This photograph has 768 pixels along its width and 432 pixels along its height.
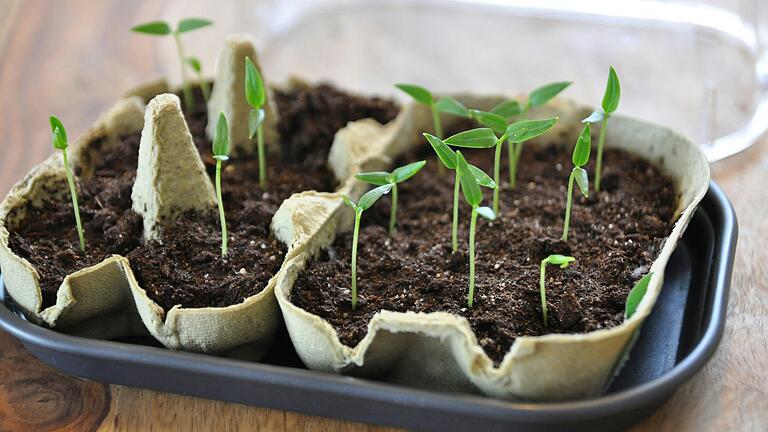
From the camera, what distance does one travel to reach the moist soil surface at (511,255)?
3.22 feet

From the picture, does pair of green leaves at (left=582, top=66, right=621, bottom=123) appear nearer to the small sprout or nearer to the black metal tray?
the small sprout

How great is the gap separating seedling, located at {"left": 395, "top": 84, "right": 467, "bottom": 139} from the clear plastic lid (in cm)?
56

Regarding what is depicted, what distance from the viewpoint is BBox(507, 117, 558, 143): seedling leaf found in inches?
40.0

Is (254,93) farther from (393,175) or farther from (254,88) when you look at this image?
(393,175)

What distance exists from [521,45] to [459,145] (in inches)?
39.5

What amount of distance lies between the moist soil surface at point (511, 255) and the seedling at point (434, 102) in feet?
0.31

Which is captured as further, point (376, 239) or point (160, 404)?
point (376, 239)

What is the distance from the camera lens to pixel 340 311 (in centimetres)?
101

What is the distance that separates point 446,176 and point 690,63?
783mm

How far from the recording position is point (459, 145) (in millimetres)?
1005

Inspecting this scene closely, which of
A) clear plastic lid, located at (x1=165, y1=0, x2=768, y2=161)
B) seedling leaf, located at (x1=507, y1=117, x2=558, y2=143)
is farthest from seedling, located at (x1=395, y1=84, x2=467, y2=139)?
clear plastic lid, located at (x1=165, y1=0, x2=768, y2=161)

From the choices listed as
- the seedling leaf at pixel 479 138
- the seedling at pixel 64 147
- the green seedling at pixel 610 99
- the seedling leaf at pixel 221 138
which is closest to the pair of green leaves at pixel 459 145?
the seedling leaf at pixel 479 138

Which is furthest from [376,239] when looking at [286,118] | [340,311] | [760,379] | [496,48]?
[496,48]

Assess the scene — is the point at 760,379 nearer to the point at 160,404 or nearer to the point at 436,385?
the point at 436,385
